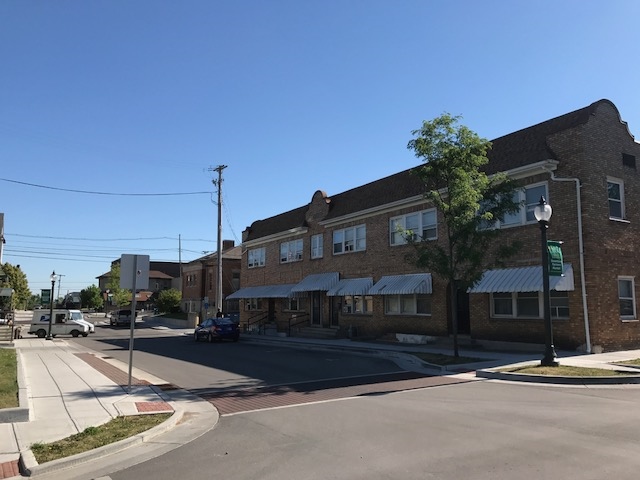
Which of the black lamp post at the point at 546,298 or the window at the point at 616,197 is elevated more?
the window at the point at 616,197

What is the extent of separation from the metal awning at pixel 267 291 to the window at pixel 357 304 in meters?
5.63

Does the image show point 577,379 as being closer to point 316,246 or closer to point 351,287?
point 351,287

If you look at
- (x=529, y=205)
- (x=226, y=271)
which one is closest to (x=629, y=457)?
(x=529, y=205)

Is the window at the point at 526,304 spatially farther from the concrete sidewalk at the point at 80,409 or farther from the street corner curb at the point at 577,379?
the concrete sidewalk at the point at 80,409

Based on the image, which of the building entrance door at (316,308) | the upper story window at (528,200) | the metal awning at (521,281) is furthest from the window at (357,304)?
the upper story window at (528,200)

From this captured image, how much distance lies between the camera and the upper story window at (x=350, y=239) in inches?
1123

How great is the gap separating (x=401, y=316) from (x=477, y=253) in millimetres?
9785

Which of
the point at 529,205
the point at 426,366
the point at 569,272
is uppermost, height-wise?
the point at 529,205

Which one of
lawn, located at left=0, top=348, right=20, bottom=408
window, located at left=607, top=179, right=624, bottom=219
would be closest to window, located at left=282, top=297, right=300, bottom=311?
lawn, located at left=0, top=348, right=20, bottom=408

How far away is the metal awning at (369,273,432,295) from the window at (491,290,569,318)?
11.5ft

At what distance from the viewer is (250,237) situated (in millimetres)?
43094

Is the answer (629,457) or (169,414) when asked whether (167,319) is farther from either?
(629,457)

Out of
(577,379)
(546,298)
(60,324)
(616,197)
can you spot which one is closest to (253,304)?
(60,324)

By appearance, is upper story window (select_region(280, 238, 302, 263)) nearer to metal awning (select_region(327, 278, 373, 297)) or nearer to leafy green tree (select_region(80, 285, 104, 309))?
metal awning (select_region(327, 278, 373, 297))
